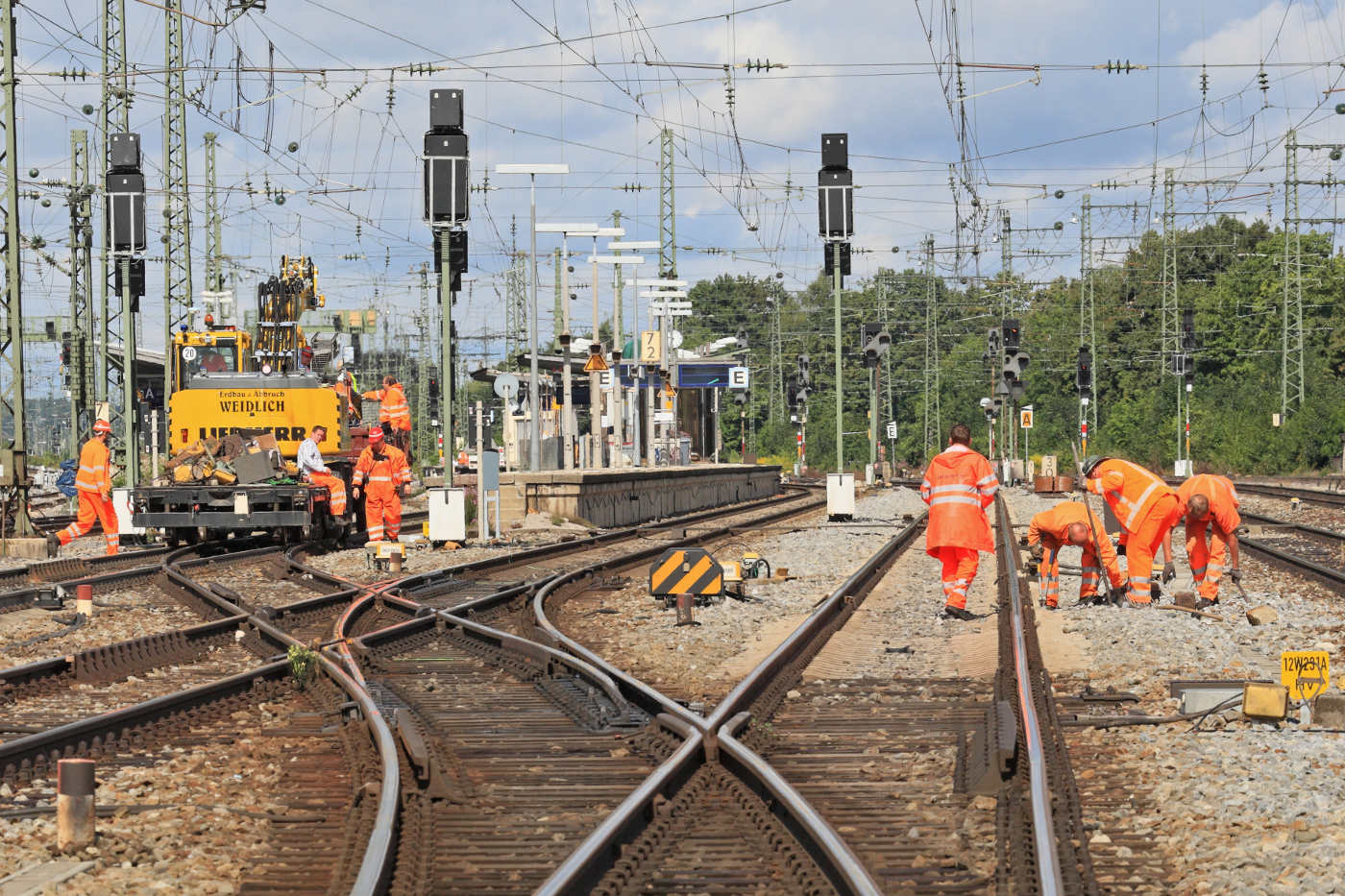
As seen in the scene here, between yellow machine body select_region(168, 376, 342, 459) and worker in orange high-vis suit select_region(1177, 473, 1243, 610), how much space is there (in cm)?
1502

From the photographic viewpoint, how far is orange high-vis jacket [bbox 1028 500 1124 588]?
15.3m

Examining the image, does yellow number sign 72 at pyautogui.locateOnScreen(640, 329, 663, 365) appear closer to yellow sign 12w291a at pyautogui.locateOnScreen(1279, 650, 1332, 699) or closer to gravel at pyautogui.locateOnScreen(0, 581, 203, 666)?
gravel at pyautogui.locateOnScreen(0, 581, 203, 666)

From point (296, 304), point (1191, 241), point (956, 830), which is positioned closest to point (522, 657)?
point (956, 830)

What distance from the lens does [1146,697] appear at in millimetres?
10469

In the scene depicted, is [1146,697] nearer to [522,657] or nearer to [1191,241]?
[522,657]

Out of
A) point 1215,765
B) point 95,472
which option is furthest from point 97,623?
point 1215,765

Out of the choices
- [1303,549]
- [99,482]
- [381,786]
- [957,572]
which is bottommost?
[1303,549]

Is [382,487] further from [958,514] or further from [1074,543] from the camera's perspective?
[1074,543]

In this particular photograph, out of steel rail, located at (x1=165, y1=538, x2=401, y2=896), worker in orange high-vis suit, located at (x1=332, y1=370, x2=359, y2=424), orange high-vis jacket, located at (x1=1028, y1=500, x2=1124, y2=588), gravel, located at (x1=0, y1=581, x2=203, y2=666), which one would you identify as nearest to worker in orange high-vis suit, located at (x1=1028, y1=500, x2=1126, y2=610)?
orange high-vis jacket, located at (x1=1028, y1=500, x2=1124, y2=588)

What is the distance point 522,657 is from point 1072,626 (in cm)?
496

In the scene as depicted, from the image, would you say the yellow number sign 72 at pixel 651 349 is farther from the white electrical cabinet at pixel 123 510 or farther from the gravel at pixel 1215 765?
the gravel at pixel 1215 765

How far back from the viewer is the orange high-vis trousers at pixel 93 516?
2550 centimetres

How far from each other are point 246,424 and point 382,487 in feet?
11.0

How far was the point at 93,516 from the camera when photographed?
26875 mm
